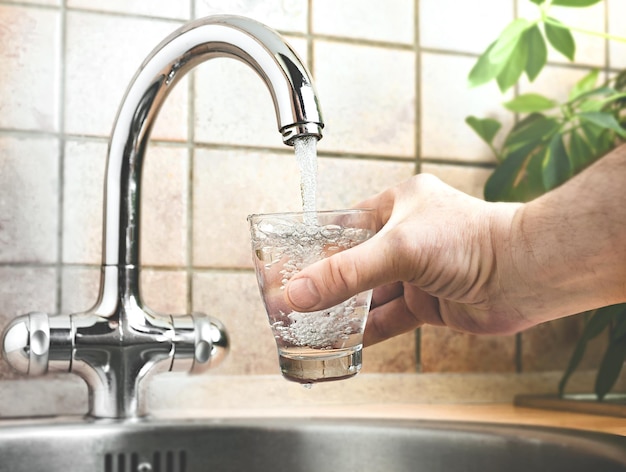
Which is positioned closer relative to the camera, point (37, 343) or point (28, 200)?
point (37, 343)

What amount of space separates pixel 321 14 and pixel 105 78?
329 millimetres

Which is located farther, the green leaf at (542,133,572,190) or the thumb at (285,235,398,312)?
the green leaf at (542,133,572,190)

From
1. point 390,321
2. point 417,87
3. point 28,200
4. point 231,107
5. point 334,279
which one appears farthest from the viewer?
point 417,87

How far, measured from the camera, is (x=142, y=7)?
1115 mm

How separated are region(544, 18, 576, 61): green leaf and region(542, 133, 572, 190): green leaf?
15 cm

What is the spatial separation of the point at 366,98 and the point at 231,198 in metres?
0.26

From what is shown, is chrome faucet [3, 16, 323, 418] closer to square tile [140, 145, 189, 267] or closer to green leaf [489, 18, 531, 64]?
square tile [140, 145, 189, 267]

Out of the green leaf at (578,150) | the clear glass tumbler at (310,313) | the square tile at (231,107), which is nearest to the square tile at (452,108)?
the green leaf at (578,150)

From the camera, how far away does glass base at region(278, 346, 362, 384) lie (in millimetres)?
674

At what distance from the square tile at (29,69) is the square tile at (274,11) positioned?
242 millimetres

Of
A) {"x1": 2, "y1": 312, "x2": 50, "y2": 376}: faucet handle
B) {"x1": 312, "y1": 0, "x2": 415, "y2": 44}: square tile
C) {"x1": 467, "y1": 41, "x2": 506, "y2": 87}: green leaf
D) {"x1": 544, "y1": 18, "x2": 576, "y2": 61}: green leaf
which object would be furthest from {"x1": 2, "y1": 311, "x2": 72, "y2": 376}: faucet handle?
A: {"x1": 544, "y1": 18, "x2": 576, "y2": 61}: green leaf

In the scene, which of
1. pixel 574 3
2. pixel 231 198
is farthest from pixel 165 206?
pixel 574 3

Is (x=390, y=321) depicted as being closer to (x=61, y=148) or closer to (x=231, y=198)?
(x=231, y=198)

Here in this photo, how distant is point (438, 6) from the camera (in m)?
1.27
